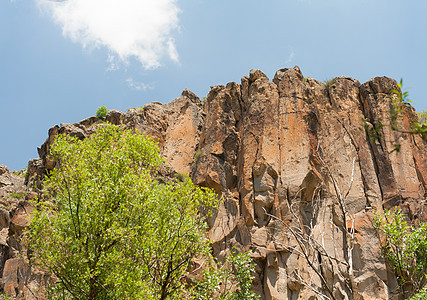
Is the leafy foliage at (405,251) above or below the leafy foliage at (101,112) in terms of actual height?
below

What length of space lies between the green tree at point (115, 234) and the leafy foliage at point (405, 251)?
1167cm

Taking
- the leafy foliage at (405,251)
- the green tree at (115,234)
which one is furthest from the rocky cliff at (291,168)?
the green tree at (115,234)

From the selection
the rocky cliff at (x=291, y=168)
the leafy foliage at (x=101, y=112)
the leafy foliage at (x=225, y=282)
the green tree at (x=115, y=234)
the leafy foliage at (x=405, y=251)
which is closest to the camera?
the green tree at (x=115, y=234)

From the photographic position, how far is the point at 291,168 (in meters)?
28.7

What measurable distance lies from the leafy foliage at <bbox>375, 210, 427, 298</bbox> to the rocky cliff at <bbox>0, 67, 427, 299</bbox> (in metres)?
0.94

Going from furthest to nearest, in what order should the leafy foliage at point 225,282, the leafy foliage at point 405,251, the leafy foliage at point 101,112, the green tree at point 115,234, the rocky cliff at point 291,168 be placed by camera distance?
the leafy foliage at point 101,112, the rocky cliff at point 291,168, the leafy foliage at point 405,251, the leafy foliage at point 225,282, the green tree at point 115,234

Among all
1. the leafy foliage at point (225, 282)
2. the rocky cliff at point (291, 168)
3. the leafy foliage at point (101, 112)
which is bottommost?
the leafy foliage at point (225, 282)

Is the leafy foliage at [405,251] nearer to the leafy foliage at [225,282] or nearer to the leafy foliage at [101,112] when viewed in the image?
the leafy foliage at [225,282]

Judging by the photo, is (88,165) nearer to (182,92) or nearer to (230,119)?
(230,119)

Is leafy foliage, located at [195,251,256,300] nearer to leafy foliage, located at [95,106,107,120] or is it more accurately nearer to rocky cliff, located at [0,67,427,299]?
rocky cliff, located at [0,67,427,299]

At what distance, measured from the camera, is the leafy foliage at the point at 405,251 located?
22578 millimetres

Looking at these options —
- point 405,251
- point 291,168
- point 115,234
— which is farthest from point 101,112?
point 405,251

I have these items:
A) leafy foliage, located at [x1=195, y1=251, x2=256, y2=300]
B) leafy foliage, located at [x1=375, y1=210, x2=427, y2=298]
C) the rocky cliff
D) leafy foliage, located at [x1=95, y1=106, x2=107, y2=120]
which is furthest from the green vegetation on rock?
leafy foliage, located at [x1=95, y1=106, x2=107, y2=120]

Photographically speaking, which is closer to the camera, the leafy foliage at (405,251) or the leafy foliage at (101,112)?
the leafy foliage at (405,251)
